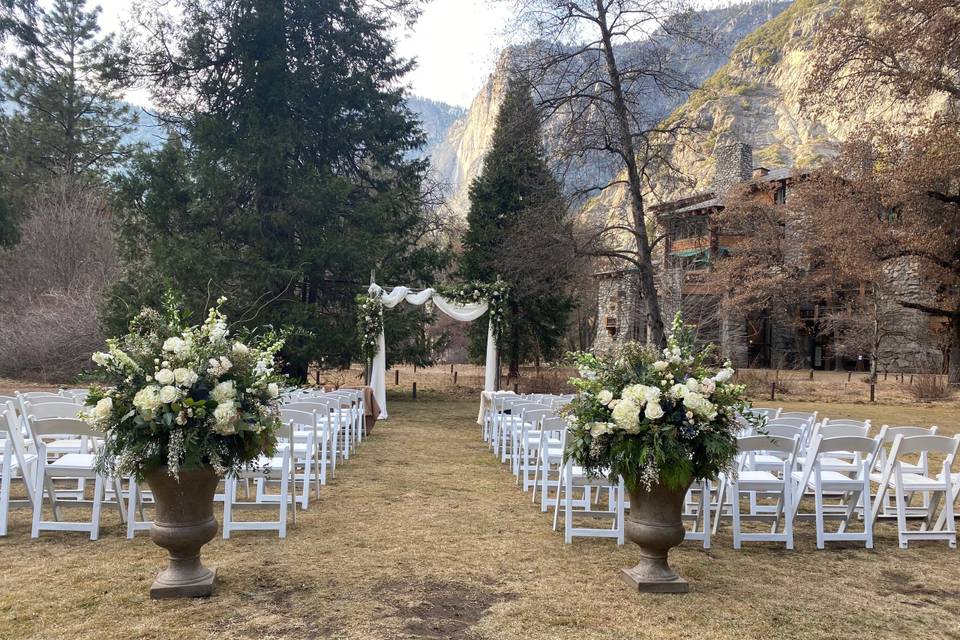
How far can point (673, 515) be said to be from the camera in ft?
13.9

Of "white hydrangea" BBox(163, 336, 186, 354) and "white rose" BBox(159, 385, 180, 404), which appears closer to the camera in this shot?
"white rose" BBox(159, 385, 180, 404)

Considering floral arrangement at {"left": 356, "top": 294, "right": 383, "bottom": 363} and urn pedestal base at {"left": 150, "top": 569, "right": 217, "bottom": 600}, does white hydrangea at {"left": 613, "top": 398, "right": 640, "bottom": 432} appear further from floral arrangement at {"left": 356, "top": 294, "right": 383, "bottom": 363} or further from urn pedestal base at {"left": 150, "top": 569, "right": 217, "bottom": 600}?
floral arrangement at {"left": 356, "top": 294, "right": 383, "bottom": 363}

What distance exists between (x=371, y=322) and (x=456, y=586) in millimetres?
11795

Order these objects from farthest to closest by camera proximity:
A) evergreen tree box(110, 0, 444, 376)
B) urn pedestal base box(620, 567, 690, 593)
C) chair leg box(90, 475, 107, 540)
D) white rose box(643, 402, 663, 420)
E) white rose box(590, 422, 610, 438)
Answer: evergreen tree box(110, 0, 444, 376)
chair leg box(90, 475, 107, 540)
urn pedestal base box(620, 567, 690, 593)
white rose box(590, 422, 610, 438)
white rose box(643, 402, 663, 420)

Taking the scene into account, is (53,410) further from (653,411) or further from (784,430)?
(784,430)

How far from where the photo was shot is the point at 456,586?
4359 millimetres

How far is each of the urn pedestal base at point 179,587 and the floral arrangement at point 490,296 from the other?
1271 cm

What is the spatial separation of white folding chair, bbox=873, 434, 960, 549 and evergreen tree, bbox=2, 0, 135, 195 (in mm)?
26897

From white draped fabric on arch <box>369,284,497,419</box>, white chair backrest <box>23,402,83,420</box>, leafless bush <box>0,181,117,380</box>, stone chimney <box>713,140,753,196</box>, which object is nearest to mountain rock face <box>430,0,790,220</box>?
stone chimney <box>713,140,753,196</box>

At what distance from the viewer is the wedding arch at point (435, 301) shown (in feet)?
52.0

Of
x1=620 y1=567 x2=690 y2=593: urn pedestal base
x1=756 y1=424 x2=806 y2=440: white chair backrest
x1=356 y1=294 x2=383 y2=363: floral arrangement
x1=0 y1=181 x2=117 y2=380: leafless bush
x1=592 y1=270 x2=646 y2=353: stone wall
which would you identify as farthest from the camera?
x1=592 y1=270 x2=646 y2=353: stone wall

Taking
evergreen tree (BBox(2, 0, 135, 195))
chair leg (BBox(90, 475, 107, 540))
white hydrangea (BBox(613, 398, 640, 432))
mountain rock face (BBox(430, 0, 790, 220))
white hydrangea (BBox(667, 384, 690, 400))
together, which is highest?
mountain rock face (BBox(430, 0, 790, 220))

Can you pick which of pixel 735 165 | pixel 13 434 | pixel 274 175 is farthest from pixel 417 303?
pixel 735 165

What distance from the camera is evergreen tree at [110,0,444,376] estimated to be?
60.6 feet
